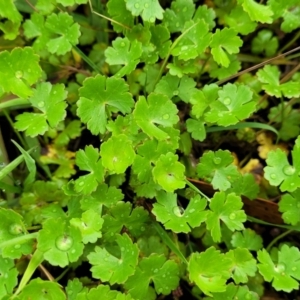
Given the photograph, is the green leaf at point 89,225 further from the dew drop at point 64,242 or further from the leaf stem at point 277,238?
the leaf stem at point 277,238

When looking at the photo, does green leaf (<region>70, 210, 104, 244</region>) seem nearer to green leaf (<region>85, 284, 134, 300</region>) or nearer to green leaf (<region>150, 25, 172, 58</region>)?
green leaf (<region>85, 284, 134, 300</region>)

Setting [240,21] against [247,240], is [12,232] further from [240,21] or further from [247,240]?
[240,21]

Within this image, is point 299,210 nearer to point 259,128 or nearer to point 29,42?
point 259,128

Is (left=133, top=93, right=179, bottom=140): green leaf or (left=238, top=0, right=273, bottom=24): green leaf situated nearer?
(left=133, top=93, right=179, bottom=140): green leaf

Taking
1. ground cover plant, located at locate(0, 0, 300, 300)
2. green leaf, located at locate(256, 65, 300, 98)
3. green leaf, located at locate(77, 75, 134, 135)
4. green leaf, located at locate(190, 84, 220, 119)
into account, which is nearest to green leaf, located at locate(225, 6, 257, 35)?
ground cover plant, located at locate(0, 0, 300, 300)

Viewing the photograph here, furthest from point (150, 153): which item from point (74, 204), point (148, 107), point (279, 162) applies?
point (279, 162)

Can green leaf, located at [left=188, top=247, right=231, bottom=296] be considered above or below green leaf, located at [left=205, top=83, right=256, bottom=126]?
below
